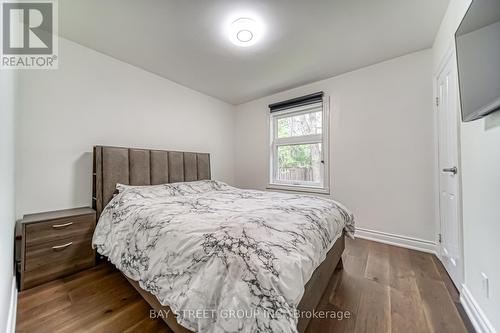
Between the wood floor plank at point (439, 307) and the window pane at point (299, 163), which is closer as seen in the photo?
the wood floor plank at point (439, 307)

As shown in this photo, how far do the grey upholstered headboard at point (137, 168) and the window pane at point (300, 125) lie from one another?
1600 millimetres

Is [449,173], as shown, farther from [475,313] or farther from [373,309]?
[373,309]

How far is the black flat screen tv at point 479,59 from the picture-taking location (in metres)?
0.91

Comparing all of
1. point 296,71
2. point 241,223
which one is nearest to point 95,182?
point 241,223

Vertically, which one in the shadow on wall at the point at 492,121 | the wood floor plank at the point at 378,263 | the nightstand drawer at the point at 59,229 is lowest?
the wood floor plank at the point at 378,263

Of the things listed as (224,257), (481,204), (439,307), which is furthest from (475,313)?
(224,257)

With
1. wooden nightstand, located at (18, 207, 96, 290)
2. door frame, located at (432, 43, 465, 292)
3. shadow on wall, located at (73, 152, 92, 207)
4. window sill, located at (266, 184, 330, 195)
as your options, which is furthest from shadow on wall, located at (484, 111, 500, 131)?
shadow on wall, located at (73, 152, 92, 207)

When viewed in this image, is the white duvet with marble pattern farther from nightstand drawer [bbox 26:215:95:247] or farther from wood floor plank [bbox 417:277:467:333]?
wood floor plank [bbox 417:277:467:333]

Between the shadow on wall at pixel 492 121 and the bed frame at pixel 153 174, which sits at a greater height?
the shadow on wall at pixel 492 121

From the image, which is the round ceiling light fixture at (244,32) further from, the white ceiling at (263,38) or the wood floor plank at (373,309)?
the wood floor plank at (373,309)

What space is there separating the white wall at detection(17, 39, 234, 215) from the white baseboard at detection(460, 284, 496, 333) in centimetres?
347

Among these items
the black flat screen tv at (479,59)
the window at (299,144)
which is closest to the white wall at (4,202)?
the black flat screen tv at (479,59)

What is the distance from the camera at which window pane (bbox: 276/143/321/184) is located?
329 centimetres

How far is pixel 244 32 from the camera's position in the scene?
1981 mm
